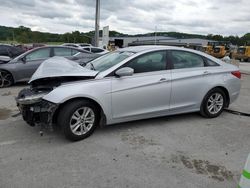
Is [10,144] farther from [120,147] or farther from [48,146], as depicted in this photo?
[120,147]

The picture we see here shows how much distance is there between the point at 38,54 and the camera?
9039 millimetres

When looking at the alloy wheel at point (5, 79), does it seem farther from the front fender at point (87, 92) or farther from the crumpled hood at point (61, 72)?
the front fender at point (87, 92)

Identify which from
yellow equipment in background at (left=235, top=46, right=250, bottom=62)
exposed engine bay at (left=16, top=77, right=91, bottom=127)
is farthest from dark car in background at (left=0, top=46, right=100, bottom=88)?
yellow equipment in background at (left=235, top=46, right=250, bottom=62)

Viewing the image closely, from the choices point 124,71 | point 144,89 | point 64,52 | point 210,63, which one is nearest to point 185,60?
point 210,63

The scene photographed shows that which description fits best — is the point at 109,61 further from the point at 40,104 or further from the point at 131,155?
the point at 131,155

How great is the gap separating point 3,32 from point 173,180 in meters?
88.0

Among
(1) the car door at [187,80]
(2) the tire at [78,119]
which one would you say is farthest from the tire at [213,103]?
(2) the tire at [78,119]

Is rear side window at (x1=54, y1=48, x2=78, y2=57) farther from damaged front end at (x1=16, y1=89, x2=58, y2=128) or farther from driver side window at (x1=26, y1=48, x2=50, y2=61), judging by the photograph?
damaged front end at (x1=16, y1=89, x2=58, y2=128)

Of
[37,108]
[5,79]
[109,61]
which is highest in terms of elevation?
[109,61]

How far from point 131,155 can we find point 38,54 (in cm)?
658

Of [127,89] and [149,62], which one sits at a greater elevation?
[149,62]

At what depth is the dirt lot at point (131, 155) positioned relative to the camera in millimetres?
3111

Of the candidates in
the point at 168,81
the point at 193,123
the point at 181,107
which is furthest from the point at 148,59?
Result: the point at 193,123

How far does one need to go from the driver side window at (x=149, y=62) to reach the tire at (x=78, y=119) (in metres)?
1.04
